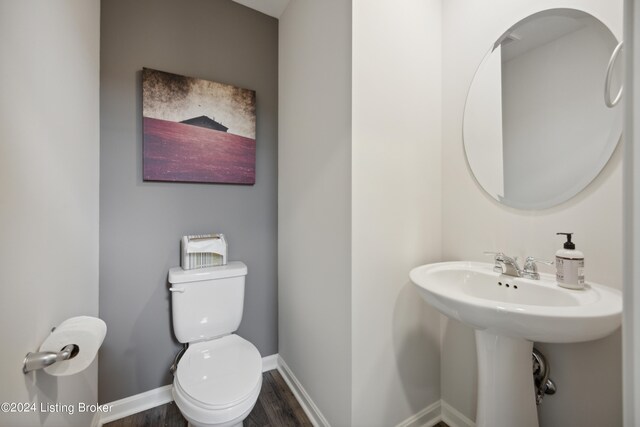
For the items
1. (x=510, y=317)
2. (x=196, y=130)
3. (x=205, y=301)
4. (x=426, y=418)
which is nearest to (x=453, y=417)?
(x=426, y=418)

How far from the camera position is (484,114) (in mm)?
1286

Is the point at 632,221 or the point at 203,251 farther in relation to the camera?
the point at 203,251

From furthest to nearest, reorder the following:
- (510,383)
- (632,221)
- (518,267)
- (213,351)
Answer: (213,351), (518,267), (510,383), (632,221)

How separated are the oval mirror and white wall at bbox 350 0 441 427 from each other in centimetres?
26

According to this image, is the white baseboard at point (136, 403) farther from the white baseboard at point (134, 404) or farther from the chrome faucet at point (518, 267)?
the chrome faucet at point (518, 267)

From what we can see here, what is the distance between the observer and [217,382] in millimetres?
1140

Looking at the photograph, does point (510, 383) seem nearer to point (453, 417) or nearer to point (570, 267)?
point (570, 267)

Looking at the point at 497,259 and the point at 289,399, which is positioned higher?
the point at 497,259

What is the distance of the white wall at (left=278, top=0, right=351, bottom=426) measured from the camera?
1.19m

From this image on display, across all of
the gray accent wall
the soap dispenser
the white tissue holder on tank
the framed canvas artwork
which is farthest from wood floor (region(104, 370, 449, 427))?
the framed canvas artwork

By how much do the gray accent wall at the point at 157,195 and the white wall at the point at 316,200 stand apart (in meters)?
0.17

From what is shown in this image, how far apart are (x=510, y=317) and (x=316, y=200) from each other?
3.13ft

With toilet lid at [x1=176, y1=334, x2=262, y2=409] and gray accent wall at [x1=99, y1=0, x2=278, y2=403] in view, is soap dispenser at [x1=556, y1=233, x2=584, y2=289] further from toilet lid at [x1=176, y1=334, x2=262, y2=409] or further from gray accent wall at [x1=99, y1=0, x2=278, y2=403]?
gray accent wall at [x1=99, y1=0, x2=278, y2=403]

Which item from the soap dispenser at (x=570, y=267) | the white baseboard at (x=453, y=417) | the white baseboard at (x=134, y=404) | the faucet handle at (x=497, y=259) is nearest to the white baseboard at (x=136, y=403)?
the white baseboard at (x=134, y=404)
